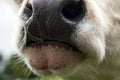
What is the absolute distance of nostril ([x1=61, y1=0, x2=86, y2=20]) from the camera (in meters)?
2.97

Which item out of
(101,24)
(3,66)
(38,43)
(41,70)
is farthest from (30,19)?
(3,66)

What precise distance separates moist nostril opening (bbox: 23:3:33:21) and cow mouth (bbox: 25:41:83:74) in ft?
0.65

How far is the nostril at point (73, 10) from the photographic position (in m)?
2.97

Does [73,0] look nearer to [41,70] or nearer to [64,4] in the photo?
[64,4]

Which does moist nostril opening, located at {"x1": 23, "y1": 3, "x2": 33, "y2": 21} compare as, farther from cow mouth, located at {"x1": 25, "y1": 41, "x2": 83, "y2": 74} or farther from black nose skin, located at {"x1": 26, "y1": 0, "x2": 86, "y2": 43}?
cow mouth, located at {"x1": 25, "y1": 41, "x2": 83, "y2": 74}

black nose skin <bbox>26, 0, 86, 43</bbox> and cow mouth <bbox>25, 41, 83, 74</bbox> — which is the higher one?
black nose skin <bbox>26, 0, 86, 43</bbox>

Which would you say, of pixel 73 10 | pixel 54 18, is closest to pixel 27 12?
pixel 54 18

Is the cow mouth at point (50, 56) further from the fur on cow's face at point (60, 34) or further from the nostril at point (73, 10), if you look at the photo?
the nostril at point (73, 10)

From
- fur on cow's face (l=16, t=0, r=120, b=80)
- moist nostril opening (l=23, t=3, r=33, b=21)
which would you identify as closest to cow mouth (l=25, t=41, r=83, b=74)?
fur on cow's face (l=16, t=0, r=120, b=80)

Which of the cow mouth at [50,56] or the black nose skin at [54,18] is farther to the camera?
the cow mouth at [50,56]

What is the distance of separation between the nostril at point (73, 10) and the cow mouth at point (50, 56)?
212 mm

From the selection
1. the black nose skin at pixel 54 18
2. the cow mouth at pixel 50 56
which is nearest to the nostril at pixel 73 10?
the black nose skin at pixel 54 18

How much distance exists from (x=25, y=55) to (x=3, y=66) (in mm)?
11965

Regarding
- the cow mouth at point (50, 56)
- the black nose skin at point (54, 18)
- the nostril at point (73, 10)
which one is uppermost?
the nostril at point (73, 10)
